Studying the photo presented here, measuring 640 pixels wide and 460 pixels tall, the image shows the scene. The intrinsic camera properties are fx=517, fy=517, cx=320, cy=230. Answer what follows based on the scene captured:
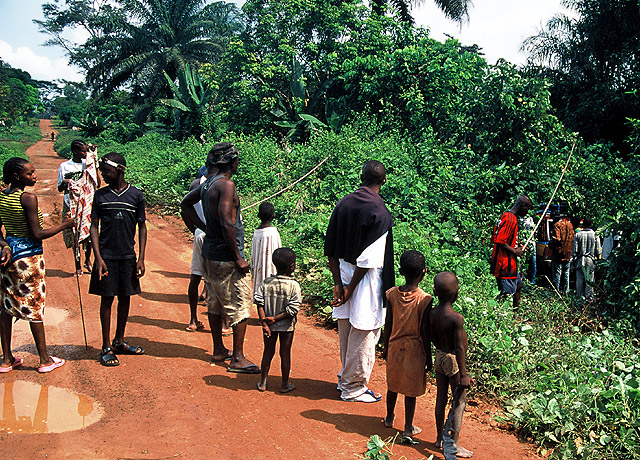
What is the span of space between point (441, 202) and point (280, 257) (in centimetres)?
591

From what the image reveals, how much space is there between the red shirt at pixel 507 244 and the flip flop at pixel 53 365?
16.6 ft

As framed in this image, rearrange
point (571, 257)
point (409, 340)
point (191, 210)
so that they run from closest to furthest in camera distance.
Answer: point (409, 340)
point (191, 210)
point (571, 257)

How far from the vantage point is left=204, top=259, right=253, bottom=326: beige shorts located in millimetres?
4500

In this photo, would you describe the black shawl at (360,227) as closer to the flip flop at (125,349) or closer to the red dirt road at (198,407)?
the red dirt road at (198,407)

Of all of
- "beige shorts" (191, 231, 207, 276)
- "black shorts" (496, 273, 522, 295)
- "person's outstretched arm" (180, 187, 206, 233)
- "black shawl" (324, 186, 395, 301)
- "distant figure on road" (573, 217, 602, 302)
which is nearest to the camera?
"black shawl" (324, 186, 395, 301)

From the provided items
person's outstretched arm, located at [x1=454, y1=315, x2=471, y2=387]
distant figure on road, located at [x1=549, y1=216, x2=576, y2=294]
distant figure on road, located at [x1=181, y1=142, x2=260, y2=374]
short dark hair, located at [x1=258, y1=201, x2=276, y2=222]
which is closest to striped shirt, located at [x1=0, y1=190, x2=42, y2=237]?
distant figure on road, located at [x1=181, y1=142, x2=260, y2=374]

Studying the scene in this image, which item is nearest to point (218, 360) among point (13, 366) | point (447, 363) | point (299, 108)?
point (13, 366)

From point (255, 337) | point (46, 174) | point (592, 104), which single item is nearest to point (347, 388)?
point (255, 337)

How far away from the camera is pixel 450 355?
348 cm

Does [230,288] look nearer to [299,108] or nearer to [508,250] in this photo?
[508,250]

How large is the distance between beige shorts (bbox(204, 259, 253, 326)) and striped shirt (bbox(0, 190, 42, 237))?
161 cm

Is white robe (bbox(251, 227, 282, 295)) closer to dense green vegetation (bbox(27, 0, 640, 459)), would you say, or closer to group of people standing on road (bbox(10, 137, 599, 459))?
group of people standing on road (bbox(10, 137, 599, 459))

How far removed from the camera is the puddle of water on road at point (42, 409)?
12.3 ft

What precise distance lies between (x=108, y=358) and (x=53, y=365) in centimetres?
47
